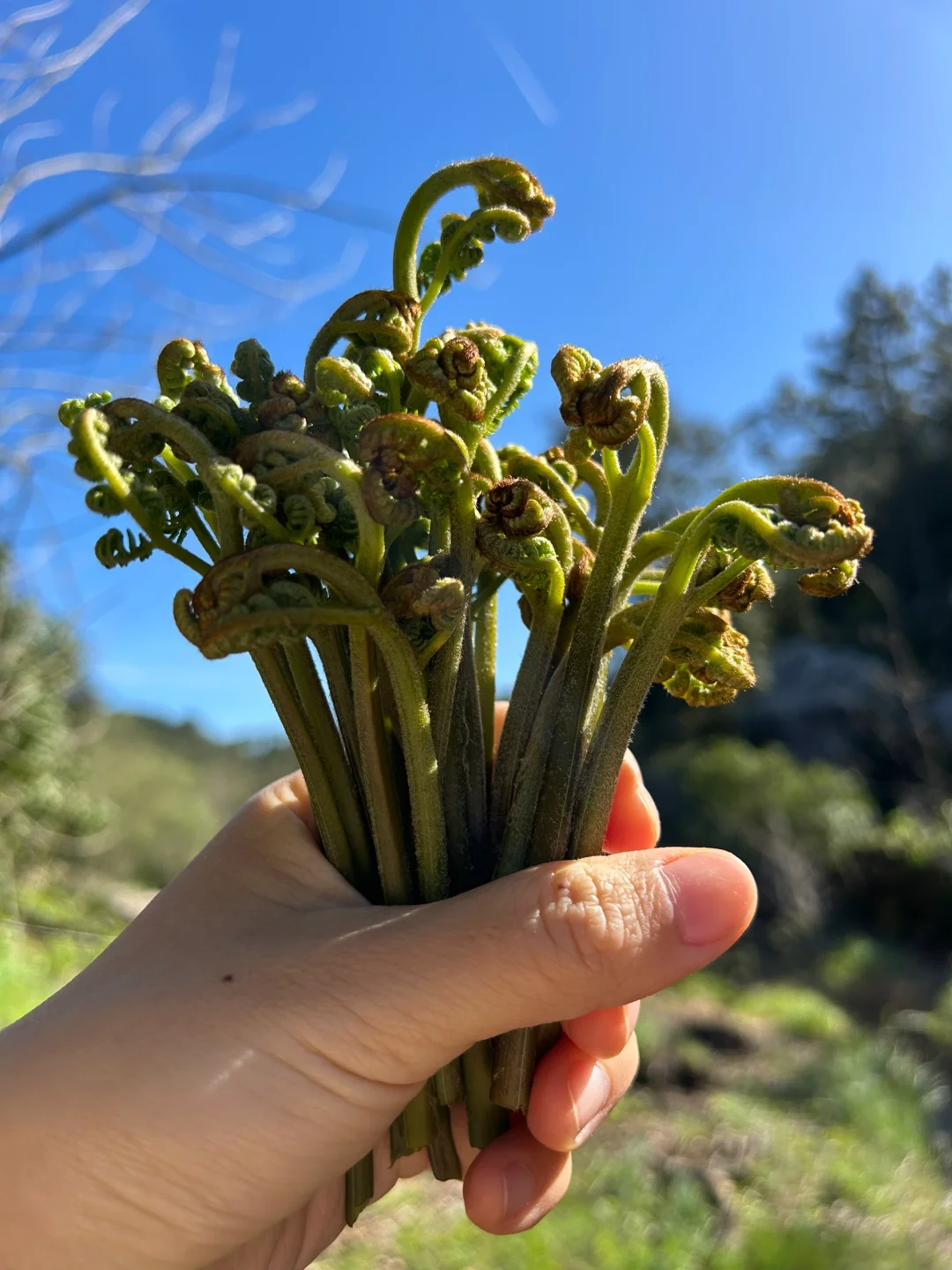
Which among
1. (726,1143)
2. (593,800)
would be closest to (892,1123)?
(726,1143)

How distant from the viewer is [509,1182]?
1.77m

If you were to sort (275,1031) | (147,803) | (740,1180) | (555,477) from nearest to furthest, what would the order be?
(275,1031)
(555,477)
(740,1180)
(147,803)

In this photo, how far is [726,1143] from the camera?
20.9 feet

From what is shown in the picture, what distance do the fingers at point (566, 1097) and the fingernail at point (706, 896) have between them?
0.46 metres

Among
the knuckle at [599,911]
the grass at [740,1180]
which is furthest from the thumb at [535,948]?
the grass at [740,1180]

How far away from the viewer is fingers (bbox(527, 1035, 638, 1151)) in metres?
1.67

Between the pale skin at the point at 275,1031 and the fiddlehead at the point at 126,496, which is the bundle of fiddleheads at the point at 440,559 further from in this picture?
the pale skin at the point at 275,1031

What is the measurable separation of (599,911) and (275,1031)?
20.4 inches

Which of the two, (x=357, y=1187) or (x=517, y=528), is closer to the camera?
(x=517, y=528)

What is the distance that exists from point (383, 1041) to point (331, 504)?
2.72ft


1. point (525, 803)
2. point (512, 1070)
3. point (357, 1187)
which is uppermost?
point (525, 803)

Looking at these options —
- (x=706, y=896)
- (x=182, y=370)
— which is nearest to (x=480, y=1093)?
(x=706, y=896)

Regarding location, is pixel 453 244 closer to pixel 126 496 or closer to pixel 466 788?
pixel 126 496

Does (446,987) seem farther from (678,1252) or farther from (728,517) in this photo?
(678,1252)
